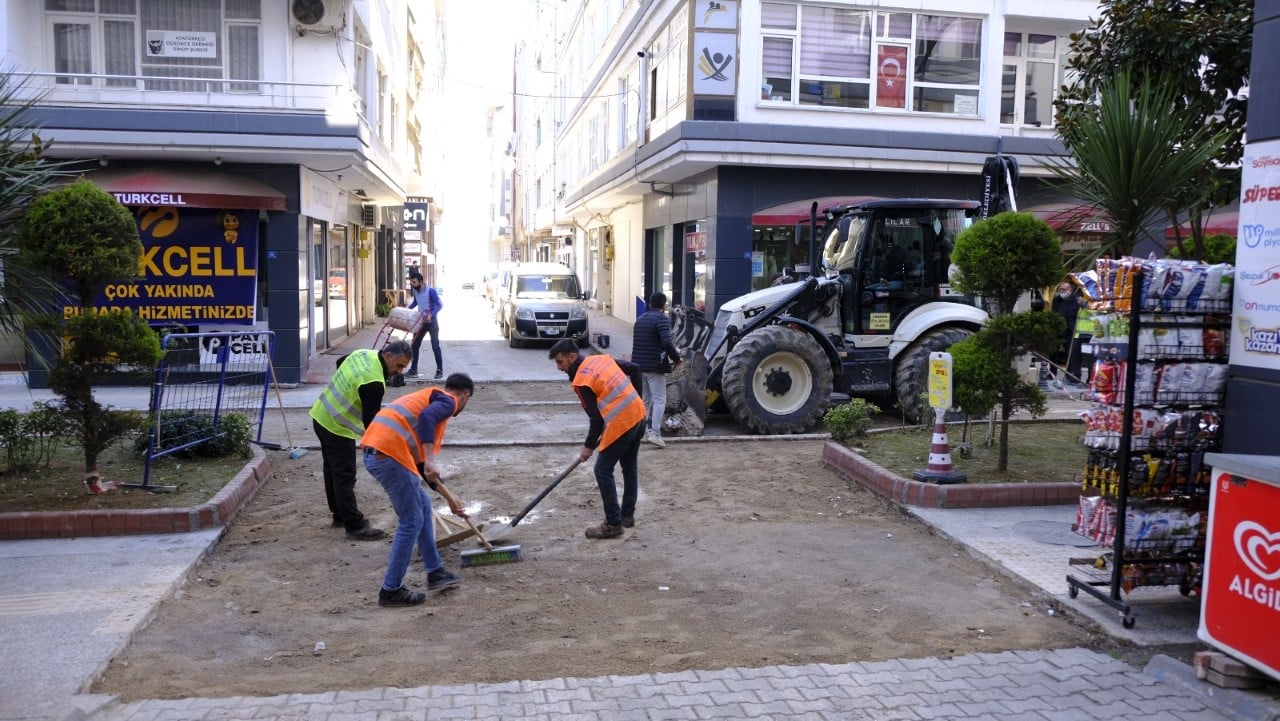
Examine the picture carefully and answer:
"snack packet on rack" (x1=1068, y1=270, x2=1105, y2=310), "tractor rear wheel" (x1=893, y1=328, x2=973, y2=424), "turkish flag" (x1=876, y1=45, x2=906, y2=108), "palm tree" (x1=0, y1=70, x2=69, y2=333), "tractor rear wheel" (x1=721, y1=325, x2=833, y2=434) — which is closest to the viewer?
"snack packet on rack" (x1=1068, y1=270, x2=1105, y2=310)

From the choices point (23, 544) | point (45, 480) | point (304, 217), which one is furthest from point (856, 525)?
point (304, 217)

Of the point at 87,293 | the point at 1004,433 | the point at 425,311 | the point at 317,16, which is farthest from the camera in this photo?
the point at 425,311

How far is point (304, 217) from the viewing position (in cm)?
1683

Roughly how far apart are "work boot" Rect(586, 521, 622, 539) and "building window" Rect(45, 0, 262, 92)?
1148 cm

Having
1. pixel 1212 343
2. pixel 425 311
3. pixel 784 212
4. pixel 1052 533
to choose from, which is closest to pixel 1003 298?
pixel 1052 533

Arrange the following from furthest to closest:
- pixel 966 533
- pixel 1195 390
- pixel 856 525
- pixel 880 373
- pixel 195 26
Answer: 1. pixel 195 26
2. pixel 880 373
3. pixel 856 525
4. pixel 966 533
5. pixel 1195 390

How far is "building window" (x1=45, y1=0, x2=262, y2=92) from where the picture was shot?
15375 mm

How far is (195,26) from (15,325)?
33.2ft

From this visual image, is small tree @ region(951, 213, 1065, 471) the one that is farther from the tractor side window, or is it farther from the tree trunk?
the tractor side window

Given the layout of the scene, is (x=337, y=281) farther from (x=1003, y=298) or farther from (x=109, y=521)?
(x=1003, y=298)

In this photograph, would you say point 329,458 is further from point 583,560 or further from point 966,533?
point 966,533

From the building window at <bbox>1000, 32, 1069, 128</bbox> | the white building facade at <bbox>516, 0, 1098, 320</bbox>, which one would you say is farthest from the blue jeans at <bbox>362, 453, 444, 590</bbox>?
the building window at <bbox>1000, 32, 1069, 128</bbox>

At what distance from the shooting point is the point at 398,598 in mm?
→ 5941

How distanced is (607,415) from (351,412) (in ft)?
6.20
